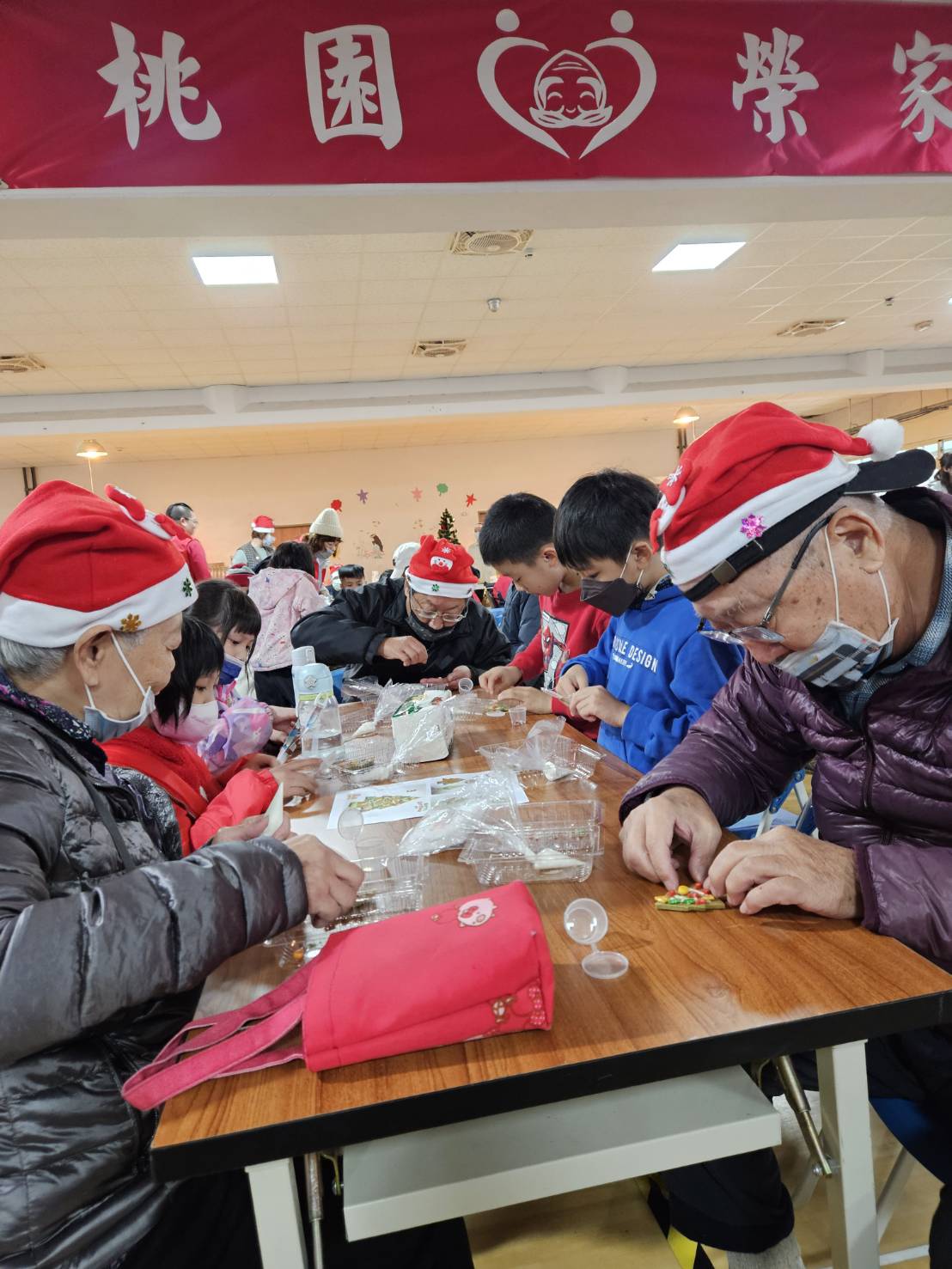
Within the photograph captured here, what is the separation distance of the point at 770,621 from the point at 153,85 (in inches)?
94.6

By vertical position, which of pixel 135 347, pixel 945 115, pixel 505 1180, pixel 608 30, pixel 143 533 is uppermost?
pixel 135 347

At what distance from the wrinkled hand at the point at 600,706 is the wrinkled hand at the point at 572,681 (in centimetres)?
19

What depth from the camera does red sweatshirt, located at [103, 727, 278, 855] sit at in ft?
5.14

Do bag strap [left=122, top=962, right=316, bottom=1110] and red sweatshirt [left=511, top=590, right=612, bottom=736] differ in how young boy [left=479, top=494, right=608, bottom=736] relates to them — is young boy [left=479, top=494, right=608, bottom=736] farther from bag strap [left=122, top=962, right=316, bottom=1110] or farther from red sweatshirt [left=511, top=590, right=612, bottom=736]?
bag strap [left=122, top=962, right=316, bottom=1110]

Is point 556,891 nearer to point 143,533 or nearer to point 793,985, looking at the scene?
point 793,985

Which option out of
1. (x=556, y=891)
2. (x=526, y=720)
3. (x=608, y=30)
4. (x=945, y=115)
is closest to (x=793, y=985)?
(x=556, y=891)

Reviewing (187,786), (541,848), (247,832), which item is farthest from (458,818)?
(187,786)

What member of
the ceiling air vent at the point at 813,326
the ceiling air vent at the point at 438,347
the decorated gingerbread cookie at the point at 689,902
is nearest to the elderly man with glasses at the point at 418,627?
the decorated gingerbread cookie at the point at 689,902

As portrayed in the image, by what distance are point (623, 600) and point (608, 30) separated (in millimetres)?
1905

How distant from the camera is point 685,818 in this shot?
1195 mm

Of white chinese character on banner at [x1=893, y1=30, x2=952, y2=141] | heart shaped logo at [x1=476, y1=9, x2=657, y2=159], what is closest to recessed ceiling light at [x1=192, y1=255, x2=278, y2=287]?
heart shaped logo at [x1=476, y1=9, x2=657, y2=159]

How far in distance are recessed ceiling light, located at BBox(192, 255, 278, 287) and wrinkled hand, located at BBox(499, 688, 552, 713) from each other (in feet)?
14.1

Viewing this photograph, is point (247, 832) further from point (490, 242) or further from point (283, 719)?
point (490, 242)

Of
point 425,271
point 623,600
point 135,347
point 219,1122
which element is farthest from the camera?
point 135,347
